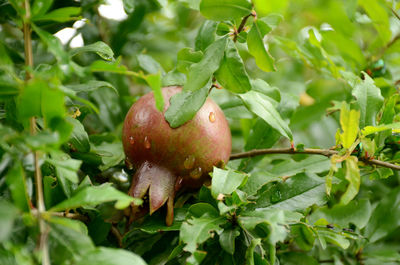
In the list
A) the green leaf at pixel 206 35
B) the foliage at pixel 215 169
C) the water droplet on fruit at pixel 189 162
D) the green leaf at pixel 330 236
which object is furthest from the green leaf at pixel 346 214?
the green leaf at pixel 206 35

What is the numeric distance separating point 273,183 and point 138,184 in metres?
0.28

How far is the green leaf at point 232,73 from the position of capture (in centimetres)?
67

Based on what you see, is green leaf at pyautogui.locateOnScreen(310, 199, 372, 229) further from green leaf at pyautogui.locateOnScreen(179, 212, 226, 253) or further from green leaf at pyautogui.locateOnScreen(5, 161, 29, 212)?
green leaf at pyautogui.locateOnScreen(5, 161, 29, 212)

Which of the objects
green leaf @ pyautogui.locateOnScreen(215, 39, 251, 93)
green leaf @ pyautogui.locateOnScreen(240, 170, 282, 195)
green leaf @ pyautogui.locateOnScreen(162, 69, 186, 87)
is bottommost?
green leaf @ pyautogui.locateOnScreen(240, 170, 282, 195)

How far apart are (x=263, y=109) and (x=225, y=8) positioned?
0.19 meters

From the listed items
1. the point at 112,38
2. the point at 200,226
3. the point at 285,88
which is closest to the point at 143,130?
the point at 200,226

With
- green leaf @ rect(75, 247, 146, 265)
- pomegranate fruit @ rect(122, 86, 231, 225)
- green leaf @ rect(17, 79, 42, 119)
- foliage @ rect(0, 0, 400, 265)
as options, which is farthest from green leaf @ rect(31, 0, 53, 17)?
green leaf @ rect(75, 247, 146, 265)

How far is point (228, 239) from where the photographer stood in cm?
64

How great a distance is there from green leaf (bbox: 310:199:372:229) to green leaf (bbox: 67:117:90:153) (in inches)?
19.0

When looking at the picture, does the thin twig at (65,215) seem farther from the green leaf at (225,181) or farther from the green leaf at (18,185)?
the green leaf at (225,181)

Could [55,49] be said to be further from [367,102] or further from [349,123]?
[367,102]

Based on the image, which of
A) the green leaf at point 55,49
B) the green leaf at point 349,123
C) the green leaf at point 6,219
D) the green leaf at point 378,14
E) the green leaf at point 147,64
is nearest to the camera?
the green leaf at point 6,219

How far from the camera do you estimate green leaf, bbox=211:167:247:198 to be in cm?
63

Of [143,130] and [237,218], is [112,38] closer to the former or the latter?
[143,130]
